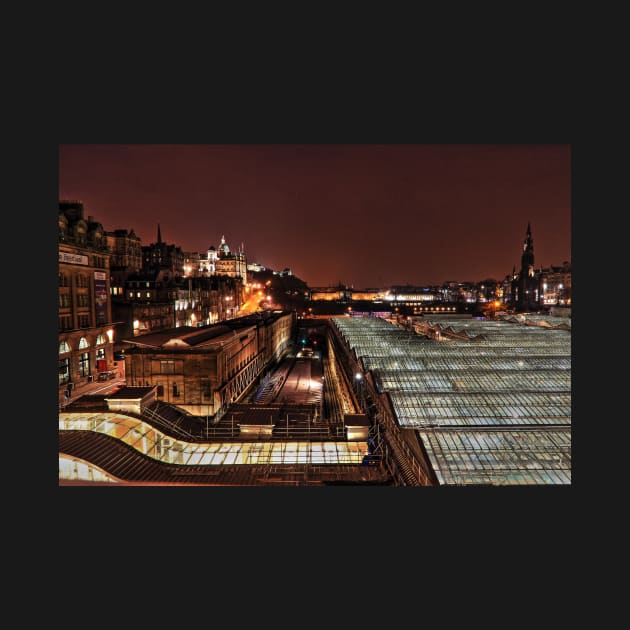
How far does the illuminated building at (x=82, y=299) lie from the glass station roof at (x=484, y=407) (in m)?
18.9

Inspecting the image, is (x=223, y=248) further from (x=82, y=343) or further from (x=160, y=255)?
(x=82, y=343)

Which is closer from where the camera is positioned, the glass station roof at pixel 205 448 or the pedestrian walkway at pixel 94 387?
the glass station roof at pixel 205 448

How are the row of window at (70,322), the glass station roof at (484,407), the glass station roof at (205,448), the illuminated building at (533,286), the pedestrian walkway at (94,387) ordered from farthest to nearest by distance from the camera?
the illuminated building at (533,286) < the row of window at (70,322) < the pedestrian walkway at (94,387) < the glass station roof at (205,448) < the glass station roof at (484,407)

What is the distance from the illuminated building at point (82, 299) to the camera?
23.6 m

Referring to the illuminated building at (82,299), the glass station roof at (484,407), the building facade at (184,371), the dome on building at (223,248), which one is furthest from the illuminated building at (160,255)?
the glass station roof at (484,407)

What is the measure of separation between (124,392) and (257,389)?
1635cm

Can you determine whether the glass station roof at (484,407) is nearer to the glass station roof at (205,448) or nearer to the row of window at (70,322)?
the glass station roof at (205,448)

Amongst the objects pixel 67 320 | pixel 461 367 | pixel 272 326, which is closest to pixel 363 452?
pixel 461 367

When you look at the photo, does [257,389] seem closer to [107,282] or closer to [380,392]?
[107,282]

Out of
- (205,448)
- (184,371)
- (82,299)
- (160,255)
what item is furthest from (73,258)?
(160,255)

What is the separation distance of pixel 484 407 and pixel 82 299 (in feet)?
87.0

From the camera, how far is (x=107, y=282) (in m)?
29.2

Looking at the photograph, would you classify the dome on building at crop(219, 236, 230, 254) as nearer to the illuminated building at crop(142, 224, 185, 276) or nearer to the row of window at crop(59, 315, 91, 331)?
the illuminated building at crop(142, 224, 185, 276)

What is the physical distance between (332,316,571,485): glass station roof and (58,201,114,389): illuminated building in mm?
18852
